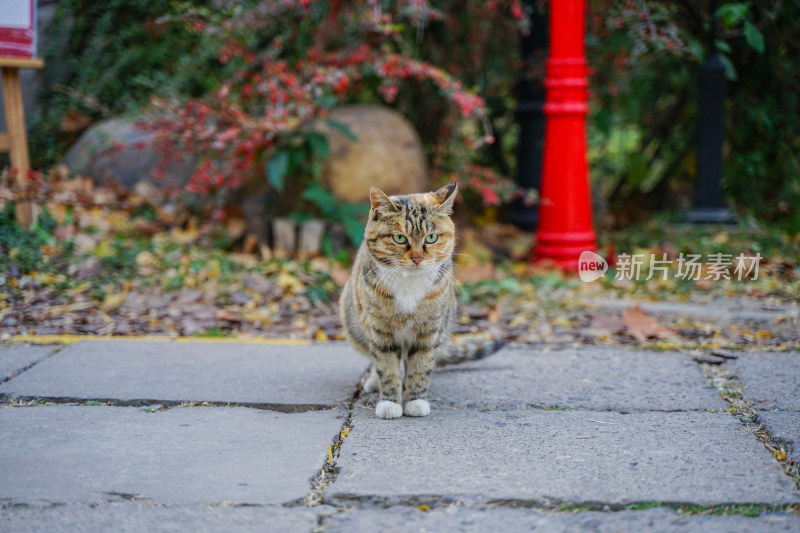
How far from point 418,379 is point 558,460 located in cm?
70

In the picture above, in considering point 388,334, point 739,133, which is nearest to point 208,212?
point 388,334

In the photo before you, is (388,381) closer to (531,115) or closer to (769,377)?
(769,377)

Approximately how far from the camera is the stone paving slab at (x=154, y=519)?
1789 mm

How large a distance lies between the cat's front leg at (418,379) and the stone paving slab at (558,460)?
0.06 metres

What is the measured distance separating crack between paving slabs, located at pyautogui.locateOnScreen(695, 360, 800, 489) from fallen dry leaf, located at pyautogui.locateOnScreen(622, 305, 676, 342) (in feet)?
1.65

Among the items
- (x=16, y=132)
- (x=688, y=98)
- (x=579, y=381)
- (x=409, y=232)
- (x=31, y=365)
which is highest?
(x=688, y=98)

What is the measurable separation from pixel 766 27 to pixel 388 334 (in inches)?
158

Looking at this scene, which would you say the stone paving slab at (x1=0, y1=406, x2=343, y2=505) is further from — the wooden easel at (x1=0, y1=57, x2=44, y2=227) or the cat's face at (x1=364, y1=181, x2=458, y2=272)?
the wooden easel at (x1=0, y1=57, x2=44, y2=227)

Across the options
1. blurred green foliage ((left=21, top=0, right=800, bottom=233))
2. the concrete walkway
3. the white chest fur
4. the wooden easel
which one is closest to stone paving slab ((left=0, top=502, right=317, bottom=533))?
the concrete walkway

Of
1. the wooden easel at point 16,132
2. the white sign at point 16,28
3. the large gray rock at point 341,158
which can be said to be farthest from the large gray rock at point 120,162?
the white sign at point 16,28

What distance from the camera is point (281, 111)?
183 inches

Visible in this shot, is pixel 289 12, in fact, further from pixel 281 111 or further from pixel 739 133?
pixel 739 133

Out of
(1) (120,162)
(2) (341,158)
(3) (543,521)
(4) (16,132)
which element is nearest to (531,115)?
(2) (341,158)

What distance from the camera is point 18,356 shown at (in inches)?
126
